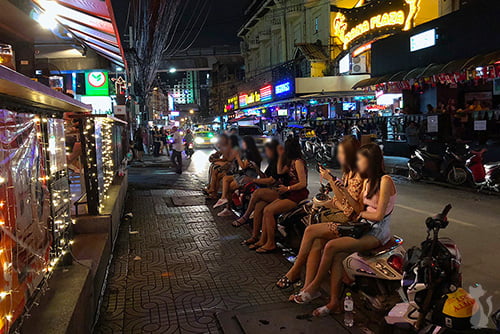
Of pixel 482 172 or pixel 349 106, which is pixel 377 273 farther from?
pixel 349 106

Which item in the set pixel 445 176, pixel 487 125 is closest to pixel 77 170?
pixel 445 176

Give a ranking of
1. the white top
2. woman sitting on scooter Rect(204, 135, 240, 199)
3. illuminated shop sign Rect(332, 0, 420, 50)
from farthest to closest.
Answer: illuminated shop sign Rect(332, 0, 420, 50)
the white top
woman sitting on scooter Rect(204, 135, 240, 199)

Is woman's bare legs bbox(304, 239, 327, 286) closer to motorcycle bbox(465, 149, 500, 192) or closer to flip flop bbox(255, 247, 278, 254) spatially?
flip flop bbox(255, 247, 278, 254)

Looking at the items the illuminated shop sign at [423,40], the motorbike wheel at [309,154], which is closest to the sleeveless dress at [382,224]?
the illuminated shop sign at [423,40]

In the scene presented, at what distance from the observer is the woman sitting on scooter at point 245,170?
765 cm

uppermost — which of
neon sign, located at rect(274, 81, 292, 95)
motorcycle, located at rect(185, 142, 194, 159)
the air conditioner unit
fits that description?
the air conditioner unit

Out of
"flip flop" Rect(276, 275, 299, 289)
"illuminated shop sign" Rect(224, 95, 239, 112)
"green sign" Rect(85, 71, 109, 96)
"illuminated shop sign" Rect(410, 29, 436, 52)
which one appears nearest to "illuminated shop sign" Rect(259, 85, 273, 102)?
"illuminated shop sign" Rect(224, 95, 239, 112)

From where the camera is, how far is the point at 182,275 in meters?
5.60

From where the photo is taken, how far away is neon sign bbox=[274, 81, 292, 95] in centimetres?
2683

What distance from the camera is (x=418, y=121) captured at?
17531 mm

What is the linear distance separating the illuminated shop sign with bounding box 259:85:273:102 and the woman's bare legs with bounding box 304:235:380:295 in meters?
27.8

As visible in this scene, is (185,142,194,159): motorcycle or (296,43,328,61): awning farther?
(296,43,328,61): awning

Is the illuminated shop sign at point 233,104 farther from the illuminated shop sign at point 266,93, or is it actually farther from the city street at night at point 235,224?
the city street at night at point 235,224

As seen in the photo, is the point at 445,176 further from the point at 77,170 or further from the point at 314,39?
the point at 314,39
